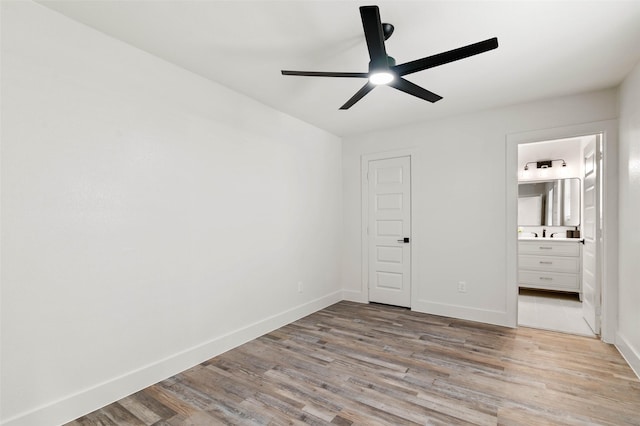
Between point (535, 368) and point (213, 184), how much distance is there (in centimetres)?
321

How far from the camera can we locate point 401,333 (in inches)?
137

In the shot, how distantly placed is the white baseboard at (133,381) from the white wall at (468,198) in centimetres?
214

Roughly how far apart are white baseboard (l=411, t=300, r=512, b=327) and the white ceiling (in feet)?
8.15

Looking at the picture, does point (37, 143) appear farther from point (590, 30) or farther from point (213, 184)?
point (590, 30)

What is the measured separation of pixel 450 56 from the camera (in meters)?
1.88

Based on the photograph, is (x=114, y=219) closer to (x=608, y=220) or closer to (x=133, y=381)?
(x=133, y=381)

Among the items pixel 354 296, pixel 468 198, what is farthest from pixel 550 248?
pixel 354 296

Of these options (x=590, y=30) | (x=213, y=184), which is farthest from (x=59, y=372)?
(x=590, y=30)

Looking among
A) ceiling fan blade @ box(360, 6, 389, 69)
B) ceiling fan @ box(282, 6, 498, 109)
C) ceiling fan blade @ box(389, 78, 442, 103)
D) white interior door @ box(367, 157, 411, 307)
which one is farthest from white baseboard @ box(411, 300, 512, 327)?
ceiling fan blade @ box(360, 6, 389, 69)

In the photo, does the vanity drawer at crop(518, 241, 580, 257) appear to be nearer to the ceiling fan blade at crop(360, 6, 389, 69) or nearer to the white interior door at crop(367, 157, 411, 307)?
the white interior door at crop(367, 157, 411, 307)

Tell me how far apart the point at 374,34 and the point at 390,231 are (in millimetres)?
3159

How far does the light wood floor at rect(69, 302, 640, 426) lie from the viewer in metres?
2.04

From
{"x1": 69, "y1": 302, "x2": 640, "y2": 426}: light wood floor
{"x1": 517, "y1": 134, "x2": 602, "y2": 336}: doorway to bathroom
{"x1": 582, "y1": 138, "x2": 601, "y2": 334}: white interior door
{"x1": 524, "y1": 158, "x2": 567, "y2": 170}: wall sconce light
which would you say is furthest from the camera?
{"x1": 524, "y1": 158, "x2": 567, "y2": 170}: wall sconce light

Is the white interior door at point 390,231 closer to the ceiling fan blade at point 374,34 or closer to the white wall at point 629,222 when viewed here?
the white wall at point 629,222
